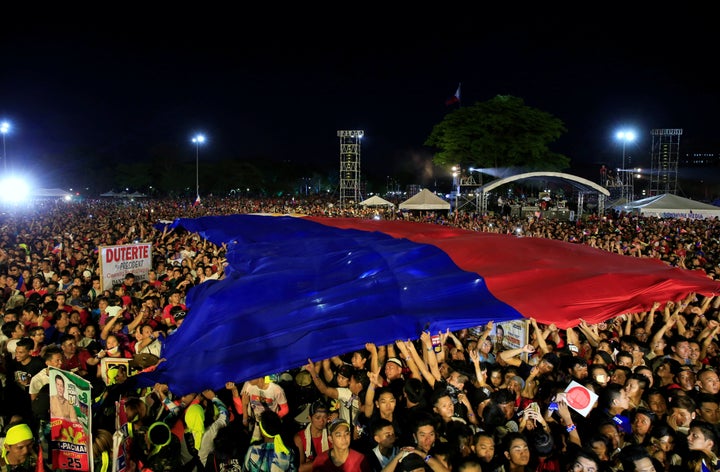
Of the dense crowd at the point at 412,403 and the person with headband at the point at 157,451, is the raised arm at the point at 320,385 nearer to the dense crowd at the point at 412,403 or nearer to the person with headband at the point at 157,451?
the dense crowd at the point at 412,403

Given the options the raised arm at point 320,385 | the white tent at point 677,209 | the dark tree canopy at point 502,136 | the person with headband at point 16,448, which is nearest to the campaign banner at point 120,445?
the person with headband at point 16,448

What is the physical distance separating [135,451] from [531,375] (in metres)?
3.91

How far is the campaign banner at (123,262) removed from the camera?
9.70 m

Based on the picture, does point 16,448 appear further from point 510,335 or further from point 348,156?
point 348,156

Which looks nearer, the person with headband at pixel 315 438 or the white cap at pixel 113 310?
the person with headband at pixel 315 438

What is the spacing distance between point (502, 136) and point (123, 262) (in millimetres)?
34709

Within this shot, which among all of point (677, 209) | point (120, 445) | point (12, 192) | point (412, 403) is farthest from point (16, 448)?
point (12, 192)

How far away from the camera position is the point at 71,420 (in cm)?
352

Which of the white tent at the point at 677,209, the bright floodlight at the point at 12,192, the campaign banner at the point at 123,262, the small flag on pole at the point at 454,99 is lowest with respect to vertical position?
the campaign banner at the point at 123,262

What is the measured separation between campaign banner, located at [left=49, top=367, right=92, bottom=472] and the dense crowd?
0.04 metres

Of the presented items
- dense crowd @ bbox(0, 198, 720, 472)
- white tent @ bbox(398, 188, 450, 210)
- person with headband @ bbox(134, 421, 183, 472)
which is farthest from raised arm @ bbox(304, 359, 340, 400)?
white tent @ bbox(398, 188, 450, 210)

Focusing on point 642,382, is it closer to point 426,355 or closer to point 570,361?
point 570,361

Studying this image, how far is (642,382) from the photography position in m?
4.54

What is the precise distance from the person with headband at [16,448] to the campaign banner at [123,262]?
20.4 feet
